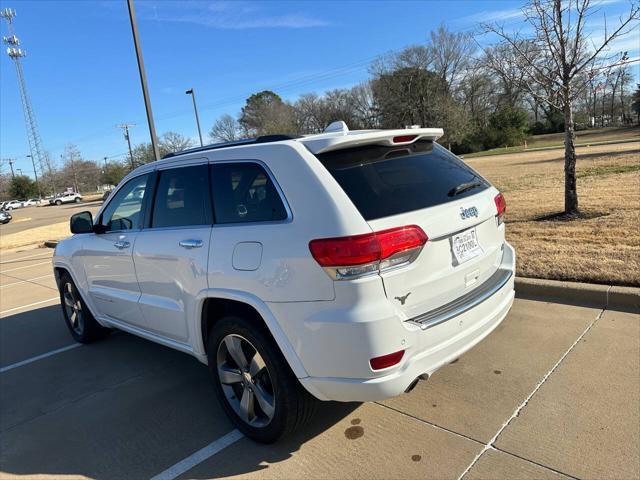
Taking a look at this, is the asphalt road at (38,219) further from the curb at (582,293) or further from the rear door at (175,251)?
the curb at (582,293)

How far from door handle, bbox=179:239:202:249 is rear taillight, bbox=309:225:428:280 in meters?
1.00

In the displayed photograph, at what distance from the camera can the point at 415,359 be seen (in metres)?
2.54

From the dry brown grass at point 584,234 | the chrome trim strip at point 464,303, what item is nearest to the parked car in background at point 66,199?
the dry brown grass at point 584,234

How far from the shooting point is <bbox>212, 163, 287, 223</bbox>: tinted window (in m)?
2.82

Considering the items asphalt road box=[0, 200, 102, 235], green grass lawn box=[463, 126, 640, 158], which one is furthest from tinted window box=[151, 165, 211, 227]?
green grass lawn box=[463, 126, 640, 158]

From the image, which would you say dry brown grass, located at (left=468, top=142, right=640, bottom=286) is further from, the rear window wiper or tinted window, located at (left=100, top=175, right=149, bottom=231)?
tinted window, located at (left=100, top=175, right=149, bottom=231)

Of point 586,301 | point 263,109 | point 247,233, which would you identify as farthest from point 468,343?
point 263,109

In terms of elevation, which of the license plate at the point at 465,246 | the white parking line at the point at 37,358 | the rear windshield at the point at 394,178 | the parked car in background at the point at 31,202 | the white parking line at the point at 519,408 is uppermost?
the parked car in background at the point at 31,202

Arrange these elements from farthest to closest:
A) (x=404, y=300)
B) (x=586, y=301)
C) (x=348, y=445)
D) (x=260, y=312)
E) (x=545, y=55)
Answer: (x=545, y=55) → (x=586, y=301) → (x=348, y=445) → (x=260, y=312) → (x=404, y=300)

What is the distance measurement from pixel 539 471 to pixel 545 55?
7.55 m

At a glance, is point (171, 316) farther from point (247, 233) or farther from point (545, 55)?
point (545, 55)

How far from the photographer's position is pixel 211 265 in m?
3.03

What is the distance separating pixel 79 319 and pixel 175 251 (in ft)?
8.55

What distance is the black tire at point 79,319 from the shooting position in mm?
5121
